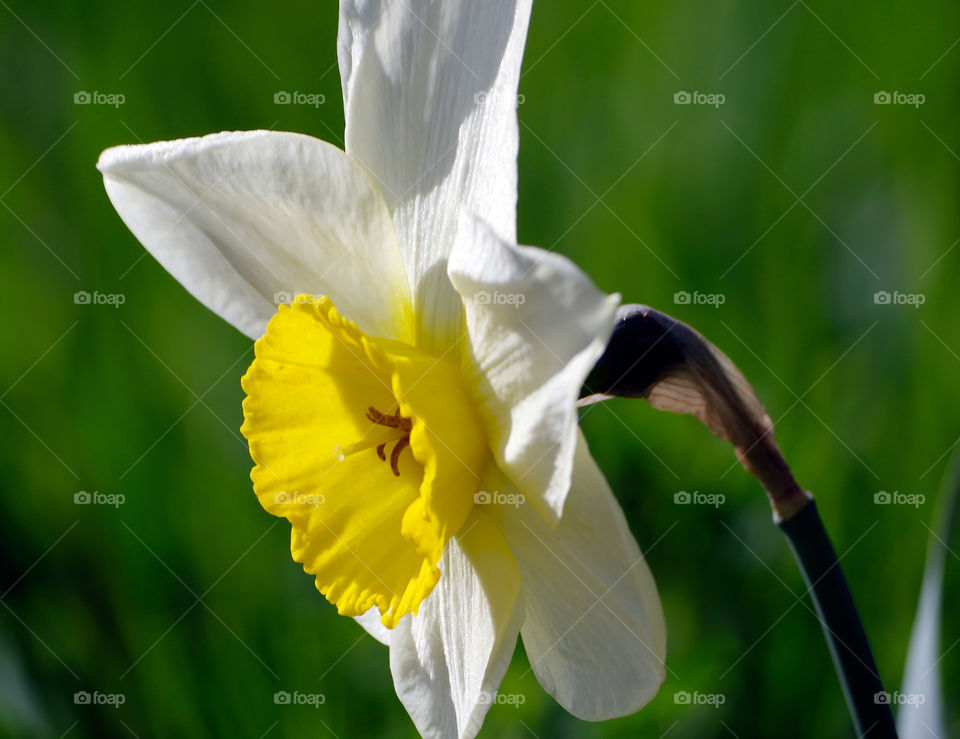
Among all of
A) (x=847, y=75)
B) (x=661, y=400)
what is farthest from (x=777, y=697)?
(x=847, y=75)

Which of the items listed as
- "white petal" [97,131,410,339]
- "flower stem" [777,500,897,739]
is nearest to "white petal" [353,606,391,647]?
"white petal" [97,131,410,339]

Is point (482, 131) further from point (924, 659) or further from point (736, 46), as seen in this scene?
point (736, 46)

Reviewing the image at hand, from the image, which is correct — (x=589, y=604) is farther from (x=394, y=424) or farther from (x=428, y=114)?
(x=428, y=114)

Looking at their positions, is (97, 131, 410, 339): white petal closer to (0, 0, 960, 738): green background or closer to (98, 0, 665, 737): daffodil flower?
(98, 0, 665, 737): daffodil flower

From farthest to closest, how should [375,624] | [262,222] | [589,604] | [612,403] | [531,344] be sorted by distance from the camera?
[612,403]
[375,624]
[262,222]
[589,604]
[531,344]

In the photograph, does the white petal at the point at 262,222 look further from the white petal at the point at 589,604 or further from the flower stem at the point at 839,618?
the flower stem at the point at 839,618

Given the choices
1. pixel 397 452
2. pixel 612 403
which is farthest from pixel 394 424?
pixel 612 403

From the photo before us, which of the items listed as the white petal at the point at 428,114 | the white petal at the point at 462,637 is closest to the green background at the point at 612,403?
the white petal at the point at 462,637
